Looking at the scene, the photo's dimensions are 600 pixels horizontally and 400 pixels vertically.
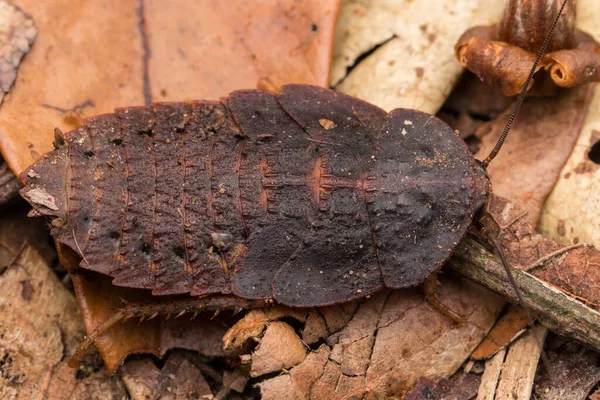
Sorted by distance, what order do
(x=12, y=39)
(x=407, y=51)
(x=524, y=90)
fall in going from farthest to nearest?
(x=407, y=51)
(x=12, y=39)
(x=524, y=90)

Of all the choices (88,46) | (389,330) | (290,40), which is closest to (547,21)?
(290,40)

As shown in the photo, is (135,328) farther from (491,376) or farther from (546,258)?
(546,258)

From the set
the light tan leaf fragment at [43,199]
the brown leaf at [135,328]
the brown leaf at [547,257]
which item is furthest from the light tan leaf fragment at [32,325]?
the brown leaf at [547,257]

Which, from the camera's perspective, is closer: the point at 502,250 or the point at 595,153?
the point at 502,250

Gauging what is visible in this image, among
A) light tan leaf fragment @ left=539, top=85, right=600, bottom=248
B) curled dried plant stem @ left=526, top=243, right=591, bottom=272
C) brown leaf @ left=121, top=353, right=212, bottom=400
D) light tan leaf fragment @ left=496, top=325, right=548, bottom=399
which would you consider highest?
light tan leaf fragment @ left=539, top=85, right=600, bottom=248

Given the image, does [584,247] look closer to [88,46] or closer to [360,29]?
[360,29]

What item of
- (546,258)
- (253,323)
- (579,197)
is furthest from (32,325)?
(579,197)

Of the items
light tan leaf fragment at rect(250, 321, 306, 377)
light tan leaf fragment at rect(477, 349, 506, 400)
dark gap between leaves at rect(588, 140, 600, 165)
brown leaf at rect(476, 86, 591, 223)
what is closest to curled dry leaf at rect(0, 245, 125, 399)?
light tan leaf fragment at rect(250, 321, 306, 377)

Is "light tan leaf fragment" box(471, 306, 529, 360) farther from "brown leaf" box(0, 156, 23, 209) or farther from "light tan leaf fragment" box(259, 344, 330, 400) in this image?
"brown leaf" box(0, 156, 23, 209)
